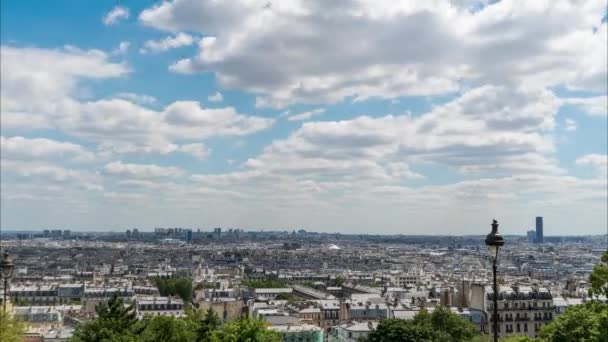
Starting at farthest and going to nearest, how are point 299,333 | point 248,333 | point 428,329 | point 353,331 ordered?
point 299,333 < point 353,331 < point 428,329 < point 248,333

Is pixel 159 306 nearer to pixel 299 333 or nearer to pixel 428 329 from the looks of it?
pixel 299 333

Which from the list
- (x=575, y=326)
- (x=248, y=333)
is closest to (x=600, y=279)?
(x=575, y=326)

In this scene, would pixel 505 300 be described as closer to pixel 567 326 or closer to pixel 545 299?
pixel 545 299

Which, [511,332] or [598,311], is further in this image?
[511,332]

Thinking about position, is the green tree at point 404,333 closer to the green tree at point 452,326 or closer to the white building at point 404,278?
the green tree at point 452,326

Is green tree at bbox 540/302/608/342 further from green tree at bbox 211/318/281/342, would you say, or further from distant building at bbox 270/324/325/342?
distant building at bbox 270/324/325/342

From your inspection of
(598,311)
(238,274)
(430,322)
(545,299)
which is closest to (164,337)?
(430,322)

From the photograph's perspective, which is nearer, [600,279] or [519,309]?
[600,279]
